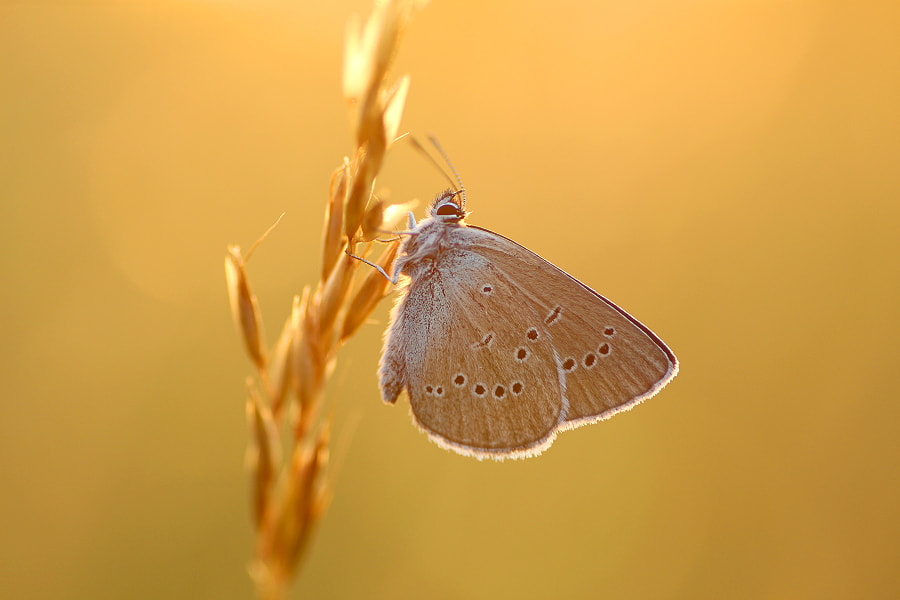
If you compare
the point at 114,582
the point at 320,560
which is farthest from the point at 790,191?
the point at 114,582

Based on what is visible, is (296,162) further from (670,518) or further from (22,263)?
(670,518)

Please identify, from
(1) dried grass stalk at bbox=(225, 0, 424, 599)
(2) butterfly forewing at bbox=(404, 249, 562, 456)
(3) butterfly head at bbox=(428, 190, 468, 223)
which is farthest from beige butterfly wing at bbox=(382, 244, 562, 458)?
(1) dried grass stalk at bbox=(225, 0, 424, 599)

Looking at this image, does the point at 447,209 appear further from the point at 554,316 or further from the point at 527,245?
the point at 527,245

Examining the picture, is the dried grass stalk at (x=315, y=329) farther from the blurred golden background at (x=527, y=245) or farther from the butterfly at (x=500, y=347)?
the blurred golden background at (x=527, y=245)

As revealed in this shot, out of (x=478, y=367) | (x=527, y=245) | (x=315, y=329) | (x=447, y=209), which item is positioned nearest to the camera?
(x=315, y=329)

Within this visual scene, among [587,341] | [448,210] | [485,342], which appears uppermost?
[448,210]

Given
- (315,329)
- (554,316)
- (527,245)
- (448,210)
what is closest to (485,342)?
(554,316)

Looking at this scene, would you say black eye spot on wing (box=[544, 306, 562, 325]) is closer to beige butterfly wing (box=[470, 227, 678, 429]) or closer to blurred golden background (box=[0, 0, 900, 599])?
beige butterfly wing (box=[470, 227, 678, 429])
